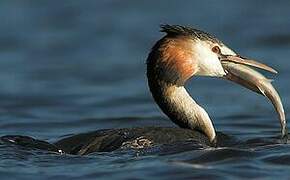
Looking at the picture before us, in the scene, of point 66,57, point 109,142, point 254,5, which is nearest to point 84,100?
point 66,57

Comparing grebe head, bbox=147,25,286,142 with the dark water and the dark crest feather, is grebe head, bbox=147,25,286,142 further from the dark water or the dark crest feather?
the dark water

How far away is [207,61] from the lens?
13414 mm

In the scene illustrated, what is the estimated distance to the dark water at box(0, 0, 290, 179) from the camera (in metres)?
11.8

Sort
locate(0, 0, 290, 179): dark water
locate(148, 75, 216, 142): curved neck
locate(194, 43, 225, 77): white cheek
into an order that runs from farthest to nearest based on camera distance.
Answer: locate(194, 43, 225, 77): white cheek
locate(148, 75, 216, 142): curved neck
locate(0, 0, 290, 179): dark water

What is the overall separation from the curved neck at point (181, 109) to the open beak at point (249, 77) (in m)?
0.50

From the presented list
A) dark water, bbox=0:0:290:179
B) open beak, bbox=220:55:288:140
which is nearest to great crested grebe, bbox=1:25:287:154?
open beak, bbox=220:55:288:140

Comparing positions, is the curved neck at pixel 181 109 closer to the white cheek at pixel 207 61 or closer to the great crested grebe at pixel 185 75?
the great crested grebe at pixel 185 75

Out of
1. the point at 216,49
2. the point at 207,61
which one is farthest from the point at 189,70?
the point at 216,49

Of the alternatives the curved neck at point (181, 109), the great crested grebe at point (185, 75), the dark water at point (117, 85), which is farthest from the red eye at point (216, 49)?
the dark water at point (117, 85)

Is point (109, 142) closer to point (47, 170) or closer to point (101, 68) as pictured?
point (47, 170)

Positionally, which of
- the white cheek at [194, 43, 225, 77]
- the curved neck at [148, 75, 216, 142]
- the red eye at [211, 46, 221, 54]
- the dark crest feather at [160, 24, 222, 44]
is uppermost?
the dark crest feather at [160, 24, 222, 44]

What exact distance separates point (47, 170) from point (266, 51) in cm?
936

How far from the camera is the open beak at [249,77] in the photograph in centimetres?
1334

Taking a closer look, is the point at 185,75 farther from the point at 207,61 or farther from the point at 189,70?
the point at 207,61
